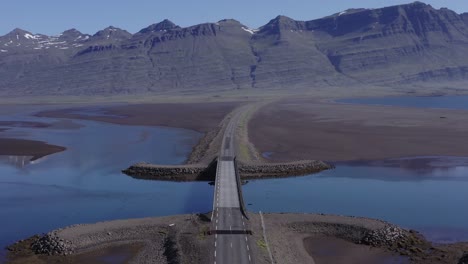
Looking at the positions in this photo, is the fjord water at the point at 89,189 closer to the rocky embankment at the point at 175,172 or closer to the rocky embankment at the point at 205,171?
the rocky embankment at the point at 175,172

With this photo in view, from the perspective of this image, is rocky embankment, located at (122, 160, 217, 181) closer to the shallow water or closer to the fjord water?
the fjord water

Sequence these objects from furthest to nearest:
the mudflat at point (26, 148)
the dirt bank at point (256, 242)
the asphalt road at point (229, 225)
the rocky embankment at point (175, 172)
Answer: the mudflat at point (26, 148), the rocky embankment at point (175, 172), the dirt bank at point (256, 242), the asphalt road at point (229, 225)

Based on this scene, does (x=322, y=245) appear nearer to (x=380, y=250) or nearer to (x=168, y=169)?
(x=380, y=250)

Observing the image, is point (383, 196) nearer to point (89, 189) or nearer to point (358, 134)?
point (89, 189)

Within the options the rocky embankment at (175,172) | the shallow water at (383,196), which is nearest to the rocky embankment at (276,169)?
the shallow water at (383,196)

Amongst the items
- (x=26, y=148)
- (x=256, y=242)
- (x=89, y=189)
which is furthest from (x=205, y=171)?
(x=26, y=148)

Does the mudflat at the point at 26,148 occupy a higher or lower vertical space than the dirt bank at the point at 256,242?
lower
